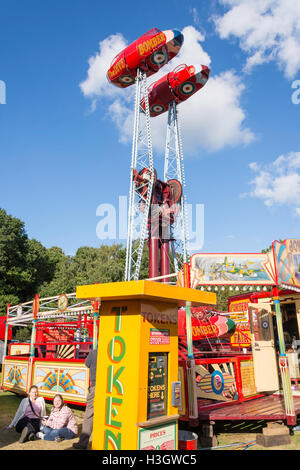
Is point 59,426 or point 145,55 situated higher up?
point 145,55

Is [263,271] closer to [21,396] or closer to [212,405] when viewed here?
[212,405]

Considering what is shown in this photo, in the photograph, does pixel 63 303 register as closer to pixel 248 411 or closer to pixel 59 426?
pixel 59 426

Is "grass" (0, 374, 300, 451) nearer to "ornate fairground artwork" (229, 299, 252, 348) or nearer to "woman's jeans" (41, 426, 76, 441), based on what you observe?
"woman's jeans" (41, 426, 76, 441)

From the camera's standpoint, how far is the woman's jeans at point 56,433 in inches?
293

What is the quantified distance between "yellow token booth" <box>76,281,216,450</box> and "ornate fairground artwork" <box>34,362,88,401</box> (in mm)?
5075

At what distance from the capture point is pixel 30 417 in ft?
25.2

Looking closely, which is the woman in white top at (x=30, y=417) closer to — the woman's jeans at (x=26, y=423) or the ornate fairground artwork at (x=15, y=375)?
the woman's jeans at (x=26, y=423)

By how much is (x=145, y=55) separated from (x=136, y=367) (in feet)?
81.4

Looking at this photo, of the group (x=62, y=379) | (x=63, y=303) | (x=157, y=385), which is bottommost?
(x=62, y=379)

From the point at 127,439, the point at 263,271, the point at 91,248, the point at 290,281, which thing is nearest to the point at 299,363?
the point at 290,281

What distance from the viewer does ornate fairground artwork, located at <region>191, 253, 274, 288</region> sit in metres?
8.12

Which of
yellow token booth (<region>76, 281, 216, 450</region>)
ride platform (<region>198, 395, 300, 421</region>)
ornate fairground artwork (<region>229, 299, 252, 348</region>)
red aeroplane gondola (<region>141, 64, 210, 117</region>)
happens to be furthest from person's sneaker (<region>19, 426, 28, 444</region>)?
red aeroplane gondola (<region>141, 64, 210, 117</region>)

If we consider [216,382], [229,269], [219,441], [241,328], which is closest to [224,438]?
[219,441]
